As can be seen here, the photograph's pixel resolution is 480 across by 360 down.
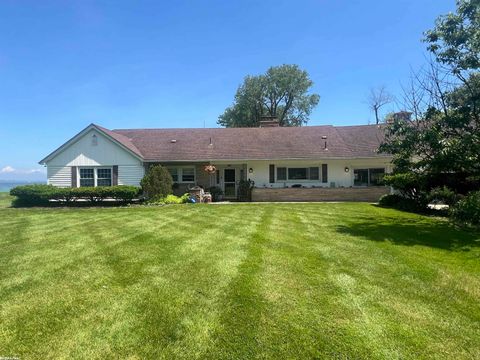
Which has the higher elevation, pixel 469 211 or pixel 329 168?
pixel 329 168

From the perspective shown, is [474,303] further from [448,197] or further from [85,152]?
[85,152]

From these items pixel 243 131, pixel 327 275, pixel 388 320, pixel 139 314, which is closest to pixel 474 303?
pixel 388 320

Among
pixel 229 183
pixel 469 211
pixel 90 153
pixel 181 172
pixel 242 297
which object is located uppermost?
pixel 90 153

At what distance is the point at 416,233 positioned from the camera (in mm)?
9289

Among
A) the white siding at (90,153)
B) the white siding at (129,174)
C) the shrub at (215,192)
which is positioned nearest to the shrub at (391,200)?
the shrub at (215,192)

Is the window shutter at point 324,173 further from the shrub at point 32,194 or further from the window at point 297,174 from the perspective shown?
the shrub at point 32,194

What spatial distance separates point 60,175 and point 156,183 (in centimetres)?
746

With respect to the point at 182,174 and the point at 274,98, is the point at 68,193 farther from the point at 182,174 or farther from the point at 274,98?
the point at 274,98

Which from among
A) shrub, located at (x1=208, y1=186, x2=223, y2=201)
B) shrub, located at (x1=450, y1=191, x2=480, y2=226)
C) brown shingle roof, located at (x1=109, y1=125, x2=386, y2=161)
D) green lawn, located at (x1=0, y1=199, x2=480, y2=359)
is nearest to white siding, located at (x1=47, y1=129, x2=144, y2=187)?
brown shingle roof, located at (x1=109, y1=125, x2=386, y2=161)

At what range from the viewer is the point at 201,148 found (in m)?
24.5

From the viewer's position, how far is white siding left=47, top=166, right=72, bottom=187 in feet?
72.4

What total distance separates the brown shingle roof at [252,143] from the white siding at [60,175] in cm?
368

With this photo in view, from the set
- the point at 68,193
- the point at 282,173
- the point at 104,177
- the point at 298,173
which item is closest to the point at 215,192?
the point at 282,173

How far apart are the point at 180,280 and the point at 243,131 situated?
22.8 metres
